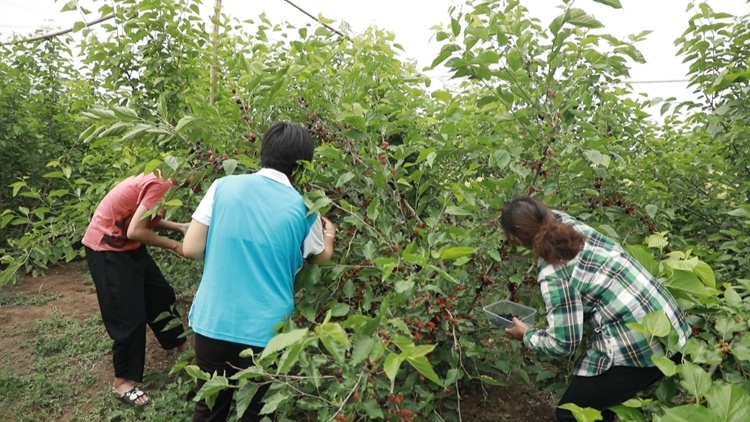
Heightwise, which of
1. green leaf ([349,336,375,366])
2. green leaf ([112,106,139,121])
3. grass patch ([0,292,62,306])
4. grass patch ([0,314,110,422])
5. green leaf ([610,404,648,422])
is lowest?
grass patch ([0,292,62,306])

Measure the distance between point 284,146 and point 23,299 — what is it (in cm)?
406

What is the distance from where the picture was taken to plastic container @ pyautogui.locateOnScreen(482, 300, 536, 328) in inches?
75.8

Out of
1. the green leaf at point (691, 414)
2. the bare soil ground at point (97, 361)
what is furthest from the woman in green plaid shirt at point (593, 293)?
the bare soil ground at point (97, 361)

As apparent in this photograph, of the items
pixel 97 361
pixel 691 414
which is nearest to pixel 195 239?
pixel 691 414

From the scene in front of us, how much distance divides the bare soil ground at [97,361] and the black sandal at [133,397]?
218 millimetres

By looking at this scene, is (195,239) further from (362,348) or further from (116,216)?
(116,216)

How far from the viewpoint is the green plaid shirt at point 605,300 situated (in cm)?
169

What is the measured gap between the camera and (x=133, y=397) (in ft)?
9.32

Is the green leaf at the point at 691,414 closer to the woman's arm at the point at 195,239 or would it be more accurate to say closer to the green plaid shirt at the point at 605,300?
the green plaid shirt at the point at 605,300

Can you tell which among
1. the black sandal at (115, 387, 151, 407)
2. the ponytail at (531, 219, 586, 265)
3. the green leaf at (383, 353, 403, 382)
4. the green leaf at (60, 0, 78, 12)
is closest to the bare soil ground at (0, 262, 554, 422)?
the black sandal at (115, 387, 151, 407)

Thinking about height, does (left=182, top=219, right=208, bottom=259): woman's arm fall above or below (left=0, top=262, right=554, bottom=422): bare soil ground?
above

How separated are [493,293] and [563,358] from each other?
425mm

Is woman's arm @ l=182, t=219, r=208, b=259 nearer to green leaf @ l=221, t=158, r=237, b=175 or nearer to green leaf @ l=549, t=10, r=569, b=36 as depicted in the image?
green leaf @ l=221, t=158, r=237, b=175

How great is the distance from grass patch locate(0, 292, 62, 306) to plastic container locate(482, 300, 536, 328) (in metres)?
4.18
